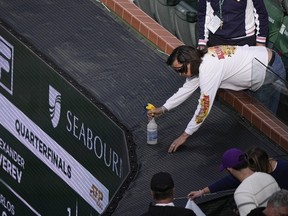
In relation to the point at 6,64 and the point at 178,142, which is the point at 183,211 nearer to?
the point at 178,142

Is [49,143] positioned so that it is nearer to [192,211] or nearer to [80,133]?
[80,133]

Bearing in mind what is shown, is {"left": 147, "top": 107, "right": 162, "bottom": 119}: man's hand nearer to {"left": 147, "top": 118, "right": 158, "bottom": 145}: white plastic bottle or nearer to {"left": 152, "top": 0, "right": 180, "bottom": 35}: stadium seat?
{"left": 147, "top": 118, "right": 158, "bottom": 145}: white plastic bottle

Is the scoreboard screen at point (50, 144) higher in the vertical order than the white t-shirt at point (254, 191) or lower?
lower

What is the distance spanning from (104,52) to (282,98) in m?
2.20

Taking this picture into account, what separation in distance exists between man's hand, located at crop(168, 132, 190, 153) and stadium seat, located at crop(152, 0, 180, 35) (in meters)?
2.03

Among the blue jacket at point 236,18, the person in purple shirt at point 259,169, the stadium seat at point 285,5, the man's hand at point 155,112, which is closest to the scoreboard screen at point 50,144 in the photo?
the man's hand at point 155,112

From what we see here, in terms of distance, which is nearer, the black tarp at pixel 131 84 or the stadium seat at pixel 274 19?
the black tarp at pixel 131 84

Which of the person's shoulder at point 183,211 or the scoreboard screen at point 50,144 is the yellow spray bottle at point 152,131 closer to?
the scoreboard screen at point 50,144

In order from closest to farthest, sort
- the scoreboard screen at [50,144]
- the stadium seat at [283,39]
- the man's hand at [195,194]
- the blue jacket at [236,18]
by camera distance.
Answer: the man's hand at [195,194]
the blue jacket at [236,18]
the scoreboard screen at [50,144]
the stadium seat at [283,39]

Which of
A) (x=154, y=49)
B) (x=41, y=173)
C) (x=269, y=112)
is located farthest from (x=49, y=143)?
(x=269, y=112)

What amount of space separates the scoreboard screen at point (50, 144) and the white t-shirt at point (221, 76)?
653 millimetres

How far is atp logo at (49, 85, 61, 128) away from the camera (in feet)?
32.9

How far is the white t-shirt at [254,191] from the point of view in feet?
22.7

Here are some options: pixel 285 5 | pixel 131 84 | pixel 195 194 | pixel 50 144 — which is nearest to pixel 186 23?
pixel 131 84
